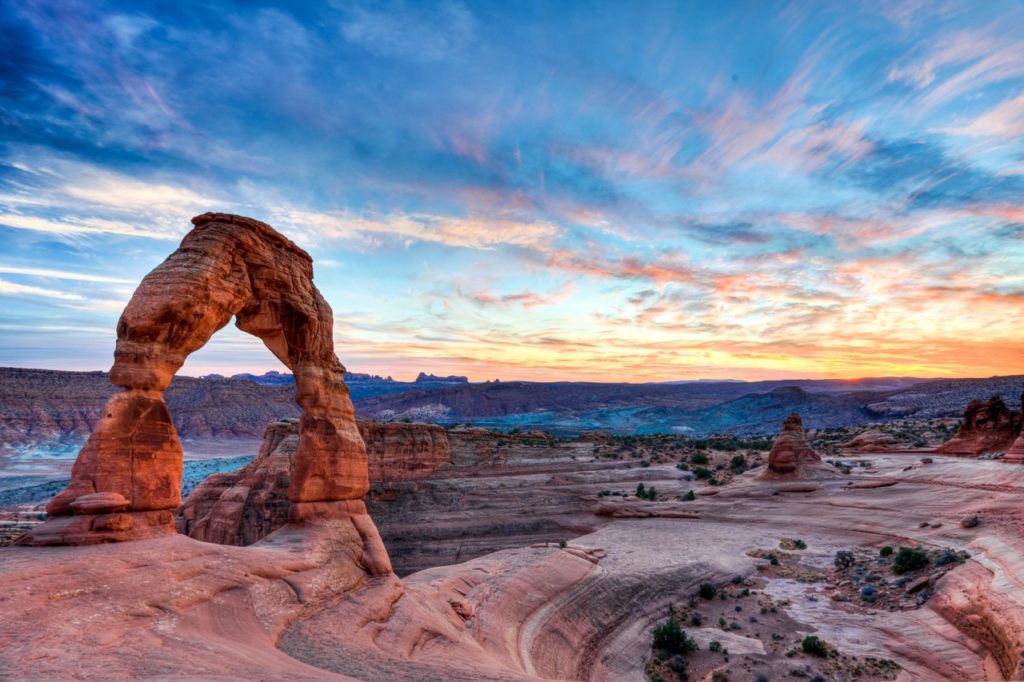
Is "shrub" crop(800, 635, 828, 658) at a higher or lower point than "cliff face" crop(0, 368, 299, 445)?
lower

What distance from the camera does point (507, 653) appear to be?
11883 millimetres

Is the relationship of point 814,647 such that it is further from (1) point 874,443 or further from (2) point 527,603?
(1) point 874,443

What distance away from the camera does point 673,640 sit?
14.4 m

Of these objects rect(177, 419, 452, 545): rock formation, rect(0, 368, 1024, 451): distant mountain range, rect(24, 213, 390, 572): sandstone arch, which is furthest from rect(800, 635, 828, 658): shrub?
rect(0, 368, 1024, 451): distant mountain range

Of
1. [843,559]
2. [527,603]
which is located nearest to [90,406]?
[527,603]

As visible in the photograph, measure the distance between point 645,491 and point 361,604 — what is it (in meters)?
27.2

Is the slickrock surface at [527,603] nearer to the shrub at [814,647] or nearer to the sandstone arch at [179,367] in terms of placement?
the shrub at [814,647]

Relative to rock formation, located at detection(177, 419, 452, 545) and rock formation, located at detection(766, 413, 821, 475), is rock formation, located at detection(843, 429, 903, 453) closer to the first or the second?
rock formation, located at detection(766, 413, 821, 475)

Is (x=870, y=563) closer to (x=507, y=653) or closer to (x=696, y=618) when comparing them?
(x=696, y=618)

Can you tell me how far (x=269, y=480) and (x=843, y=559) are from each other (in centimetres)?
2589

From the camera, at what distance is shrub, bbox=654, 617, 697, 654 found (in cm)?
1420

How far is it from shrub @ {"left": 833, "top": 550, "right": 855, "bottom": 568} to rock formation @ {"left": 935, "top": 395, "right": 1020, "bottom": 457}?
14731 millimetres

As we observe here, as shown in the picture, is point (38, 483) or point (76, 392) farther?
point (76, 392)

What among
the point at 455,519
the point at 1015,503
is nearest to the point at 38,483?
the point at 455,519
